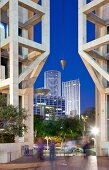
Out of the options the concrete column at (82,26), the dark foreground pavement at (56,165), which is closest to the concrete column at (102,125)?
the concrete column at (82,26)

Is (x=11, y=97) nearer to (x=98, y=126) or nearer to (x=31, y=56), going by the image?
(x=31, y=56)

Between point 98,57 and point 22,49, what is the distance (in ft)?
25.8

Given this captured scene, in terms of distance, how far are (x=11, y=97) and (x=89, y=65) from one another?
24.1ft

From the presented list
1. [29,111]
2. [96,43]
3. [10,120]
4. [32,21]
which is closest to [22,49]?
[32,21]

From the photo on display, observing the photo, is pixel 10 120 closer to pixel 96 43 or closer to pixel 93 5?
pixel 96 43

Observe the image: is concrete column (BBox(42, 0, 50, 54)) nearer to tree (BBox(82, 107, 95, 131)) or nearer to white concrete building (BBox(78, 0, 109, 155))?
white concrete building (BBox(78, 0, 109, 155))

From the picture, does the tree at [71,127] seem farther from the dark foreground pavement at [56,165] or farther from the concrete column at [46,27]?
the dark foreground pavement at [56,165]

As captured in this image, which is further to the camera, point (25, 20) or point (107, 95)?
point (25, 20)

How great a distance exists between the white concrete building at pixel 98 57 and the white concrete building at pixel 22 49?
3802mm

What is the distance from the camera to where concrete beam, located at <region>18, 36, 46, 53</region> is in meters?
31.0

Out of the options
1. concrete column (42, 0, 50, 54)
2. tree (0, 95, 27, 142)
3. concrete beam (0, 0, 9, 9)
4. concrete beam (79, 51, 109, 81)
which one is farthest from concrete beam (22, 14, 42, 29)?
tree (0, 95, 27, 142)

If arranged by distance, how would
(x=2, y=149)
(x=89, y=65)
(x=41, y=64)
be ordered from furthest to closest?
(x=41, y=64) → (x=89, y=65) → (x=2, y=149)

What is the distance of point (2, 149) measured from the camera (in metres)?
22.9

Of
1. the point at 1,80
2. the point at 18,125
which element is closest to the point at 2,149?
the point at 18,125
